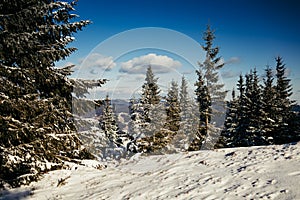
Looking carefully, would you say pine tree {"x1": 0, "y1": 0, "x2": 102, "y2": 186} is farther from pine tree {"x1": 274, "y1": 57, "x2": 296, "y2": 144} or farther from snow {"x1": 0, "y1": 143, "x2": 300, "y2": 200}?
pine tree {"x1": 274, "y1": 57, "x2": 296, "y2": 144}

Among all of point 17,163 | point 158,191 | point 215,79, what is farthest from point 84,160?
point 215,79

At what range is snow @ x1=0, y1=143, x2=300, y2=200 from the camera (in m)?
6.96

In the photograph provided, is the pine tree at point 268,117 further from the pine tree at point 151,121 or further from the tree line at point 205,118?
the pine tree at point 151,121

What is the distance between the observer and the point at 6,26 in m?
7.39

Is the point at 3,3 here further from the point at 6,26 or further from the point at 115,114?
the point at 115,114

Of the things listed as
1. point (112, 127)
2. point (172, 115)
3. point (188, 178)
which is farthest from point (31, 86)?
point (112, 127)

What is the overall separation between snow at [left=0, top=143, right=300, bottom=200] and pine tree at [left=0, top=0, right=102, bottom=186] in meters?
1.64

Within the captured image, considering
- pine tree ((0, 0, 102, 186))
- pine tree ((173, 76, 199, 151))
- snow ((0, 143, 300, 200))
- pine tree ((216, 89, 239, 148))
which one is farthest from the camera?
pine tree ((216, 89, 239, 148))

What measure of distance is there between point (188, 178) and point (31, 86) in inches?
267

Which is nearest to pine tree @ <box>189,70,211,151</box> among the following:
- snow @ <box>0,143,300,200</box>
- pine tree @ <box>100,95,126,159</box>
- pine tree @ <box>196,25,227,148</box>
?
pine tree @ <box>196,25,227,148</box>

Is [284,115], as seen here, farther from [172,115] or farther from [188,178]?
[188,178]

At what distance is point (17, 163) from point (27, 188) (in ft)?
10.6

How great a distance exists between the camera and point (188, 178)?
8750 millimetres

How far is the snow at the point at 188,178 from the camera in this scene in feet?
22.8
